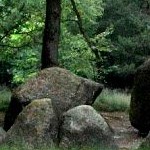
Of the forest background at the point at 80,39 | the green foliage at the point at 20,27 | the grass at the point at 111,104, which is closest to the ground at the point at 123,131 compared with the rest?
the grass at the point at 111,104

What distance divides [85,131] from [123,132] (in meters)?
4.12

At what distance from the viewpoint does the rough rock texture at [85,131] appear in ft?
36.4

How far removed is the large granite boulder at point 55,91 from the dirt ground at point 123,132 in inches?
57.9

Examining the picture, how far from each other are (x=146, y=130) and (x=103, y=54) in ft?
80.0

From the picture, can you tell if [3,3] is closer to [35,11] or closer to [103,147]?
[35,11]

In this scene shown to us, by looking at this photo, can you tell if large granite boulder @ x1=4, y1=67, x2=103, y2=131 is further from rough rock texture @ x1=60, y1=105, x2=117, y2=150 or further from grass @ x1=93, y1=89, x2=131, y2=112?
grass @ x1=93, y1=89, x2=131, y2=112

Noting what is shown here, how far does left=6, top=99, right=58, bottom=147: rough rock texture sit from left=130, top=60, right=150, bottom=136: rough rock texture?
136 inches

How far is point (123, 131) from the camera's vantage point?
15273 millimetres

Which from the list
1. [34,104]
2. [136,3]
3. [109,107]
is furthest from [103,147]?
[136,3]

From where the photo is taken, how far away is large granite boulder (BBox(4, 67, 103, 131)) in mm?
12828

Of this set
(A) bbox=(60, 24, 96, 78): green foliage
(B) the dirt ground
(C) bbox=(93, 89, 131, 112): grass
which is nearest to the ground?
(B) the dirt ground

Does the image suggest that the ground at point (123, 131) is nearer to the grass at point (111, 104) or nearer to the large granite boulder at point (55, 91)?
the grass at point (111, 104)

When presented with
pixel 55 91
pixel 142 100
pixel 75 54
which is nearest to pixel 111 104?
pixel 75 54

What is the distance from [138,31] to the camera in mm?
38188
